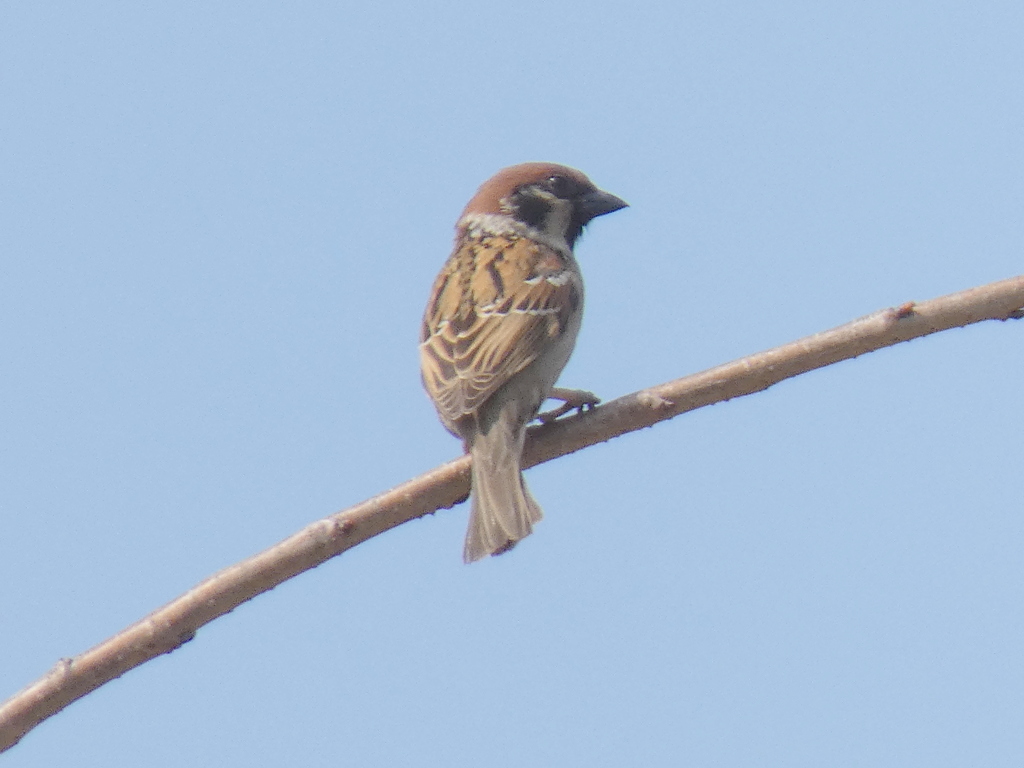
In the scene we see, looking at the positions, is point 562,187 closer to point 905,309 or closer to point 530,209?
point 530,209

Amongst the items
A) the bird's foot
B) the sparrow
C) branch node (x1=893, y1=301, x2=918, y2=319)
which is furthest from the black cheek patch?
branch node (x1=893, y1=301, x2=918, y2=319)

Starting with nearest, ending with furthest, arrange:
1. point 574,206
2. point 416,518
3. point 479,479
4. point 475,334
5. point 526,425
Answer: point 416,518
point 479,479
point 526,425
point 475,334
point 574,206

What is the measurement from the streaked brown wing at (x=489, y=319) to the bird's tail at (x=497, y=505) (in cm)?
35

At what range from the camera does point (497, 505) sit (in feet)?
12.7

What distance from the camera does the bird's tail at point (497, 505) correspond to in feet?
12.6

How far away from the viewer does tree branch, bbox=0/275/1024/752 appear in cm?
288

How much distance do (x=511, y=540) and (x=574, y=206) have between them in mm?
2367

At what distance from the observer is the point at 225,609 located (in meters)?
3.02

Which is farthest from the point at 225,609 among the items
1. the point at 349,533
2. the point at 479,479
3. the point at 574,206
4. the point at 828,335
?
the point at 574,206

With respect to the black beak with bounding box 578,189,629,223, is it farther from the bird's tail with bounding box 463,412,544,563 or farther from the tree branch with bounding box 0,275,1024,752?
the bird's tail with bounding box 463,412,544,563

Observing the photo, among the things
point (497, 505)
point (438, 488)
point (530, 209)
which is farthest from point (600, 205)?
point (438, 488)

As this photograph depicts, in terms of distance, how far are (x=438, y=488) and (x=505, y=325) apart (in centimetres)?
117

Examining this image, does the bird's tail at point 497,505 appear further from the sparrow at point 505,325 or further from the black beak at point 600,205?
the black beak at point 600,205

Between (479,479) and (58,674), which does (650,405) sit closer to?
(479,479)
